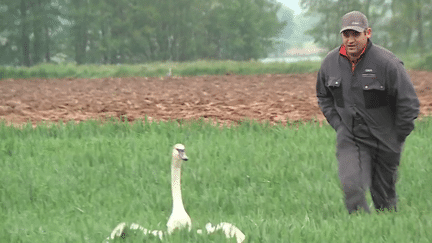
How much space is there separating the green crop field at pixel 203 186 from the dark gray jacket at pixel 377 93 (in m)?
0.71

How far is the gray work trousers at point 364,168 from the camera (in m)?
4.51

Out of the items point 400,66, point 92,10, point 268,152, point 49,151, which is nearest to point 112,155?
point 49,151

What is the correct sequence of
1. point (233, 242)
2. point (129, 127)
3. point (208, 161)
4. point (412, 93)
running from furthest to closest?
point (129, 127) < point (208, 161) < point (412, 93) < point (233, 242)

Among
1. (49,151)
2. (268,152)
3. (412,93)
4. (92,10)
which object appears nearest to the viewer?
(412,93)

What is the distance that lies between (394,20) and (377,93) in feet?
143

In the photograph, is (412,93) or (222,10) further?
(222,10)

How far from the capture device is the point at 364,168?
4.64 meters

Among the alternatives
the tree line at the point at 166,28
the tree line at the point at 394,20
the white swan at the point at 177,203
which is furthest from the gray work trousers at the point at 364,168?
the tree line at the point at 166,28

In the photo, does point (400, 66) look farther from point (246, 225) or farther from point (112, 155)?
point (112, 155)

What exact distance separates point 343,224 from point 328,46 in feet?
159

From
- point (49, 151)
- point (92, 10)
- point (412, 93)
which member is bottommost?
point (49, 151)

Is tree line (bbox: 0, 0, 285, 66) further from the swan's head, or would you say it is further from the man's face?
the swan's head

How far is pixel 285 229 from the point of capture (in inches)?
149

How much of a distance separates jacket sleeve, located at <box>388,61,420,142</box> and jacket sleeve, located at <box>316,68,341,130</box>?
55cm
